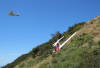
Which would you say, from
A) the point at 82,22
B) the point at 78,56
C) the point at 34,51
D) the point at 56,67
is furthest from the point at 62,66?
the point at 82,22

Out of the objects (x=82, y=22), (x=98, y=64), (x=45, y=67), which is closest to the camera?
(x=98, y=64)

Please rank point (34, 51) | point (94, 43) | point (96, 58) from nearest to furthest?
point (96, 58) < point (94, 43) < point (34, 51)

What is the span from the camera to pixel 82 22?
46906 millimetres

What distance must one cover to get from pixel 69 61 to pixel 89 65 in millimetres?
2537

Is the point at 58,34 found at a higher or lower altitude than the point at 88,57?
higher

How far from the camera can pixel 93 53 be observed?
58.9ft

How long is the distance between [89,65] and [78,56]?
266cm

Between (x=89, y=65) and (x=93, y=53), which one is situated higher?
(x=93, y=53)

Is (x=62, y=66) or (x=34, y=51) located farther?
(x=34, y=51)

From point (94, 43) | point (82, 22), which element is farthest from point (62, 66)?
point (82, 22)

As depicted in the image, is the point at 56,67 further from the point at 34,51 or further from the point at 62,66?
the point at 34,51

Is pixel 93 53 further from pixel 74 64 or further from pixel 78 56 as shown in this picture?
pixel 74 64

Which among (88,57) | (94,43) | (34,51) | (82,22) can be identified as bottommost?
(88,57)

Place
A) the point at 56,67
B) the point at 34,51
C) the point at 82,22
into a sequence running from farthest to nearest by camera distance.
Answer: the point at 82,22, the point at 34,51, the point at 56,67
